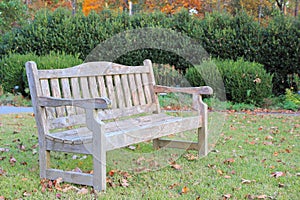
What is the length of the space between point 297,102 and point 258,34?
2.10 meters

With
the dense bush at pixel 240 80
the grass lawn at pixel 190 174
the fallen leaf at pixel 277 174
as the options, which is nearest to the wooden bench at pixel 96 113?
the grass lawn at pixel 190 174

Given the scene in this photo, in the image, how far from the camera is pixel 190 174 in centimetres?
383

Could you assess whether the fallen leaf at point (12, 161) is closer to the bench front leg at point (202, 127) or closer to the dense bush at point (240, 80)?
the bench front leg at point (202, 127)

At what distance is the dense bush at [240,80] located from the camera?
342 inches

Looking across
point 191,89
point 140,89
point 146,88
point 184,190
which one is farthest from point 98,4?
point 184,190

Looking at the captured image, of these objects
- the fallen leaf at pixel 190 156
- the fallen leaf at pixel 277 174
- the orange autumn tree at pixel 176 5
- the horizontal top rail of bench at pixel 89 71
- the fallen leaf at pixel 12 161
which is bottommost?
the fallen leaf at pixel 190 156

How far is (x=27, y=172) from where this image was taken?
3812mm

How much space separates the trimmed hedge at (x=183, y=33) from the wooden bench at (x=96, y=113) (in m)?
5.47

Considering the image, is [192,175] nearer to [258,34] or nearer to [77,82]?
[77,82]

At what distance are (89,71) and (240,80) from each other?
5.31m

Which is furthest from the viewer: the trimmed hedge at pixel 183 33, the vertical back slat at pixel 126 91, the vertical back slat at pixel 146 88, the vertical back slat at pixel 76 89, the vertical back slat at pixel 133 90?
the trimmed hedge at pixel 183 33

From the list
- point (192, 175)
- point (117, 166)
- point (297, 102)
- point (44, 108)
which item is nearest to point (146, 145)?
point (117, 166)

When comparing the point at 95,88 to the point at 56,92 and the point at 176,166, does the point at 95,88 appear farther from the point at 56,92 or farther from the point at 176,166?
the point at 176,166

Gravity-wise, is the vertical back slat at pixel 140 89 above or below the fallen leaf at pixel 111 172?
above
